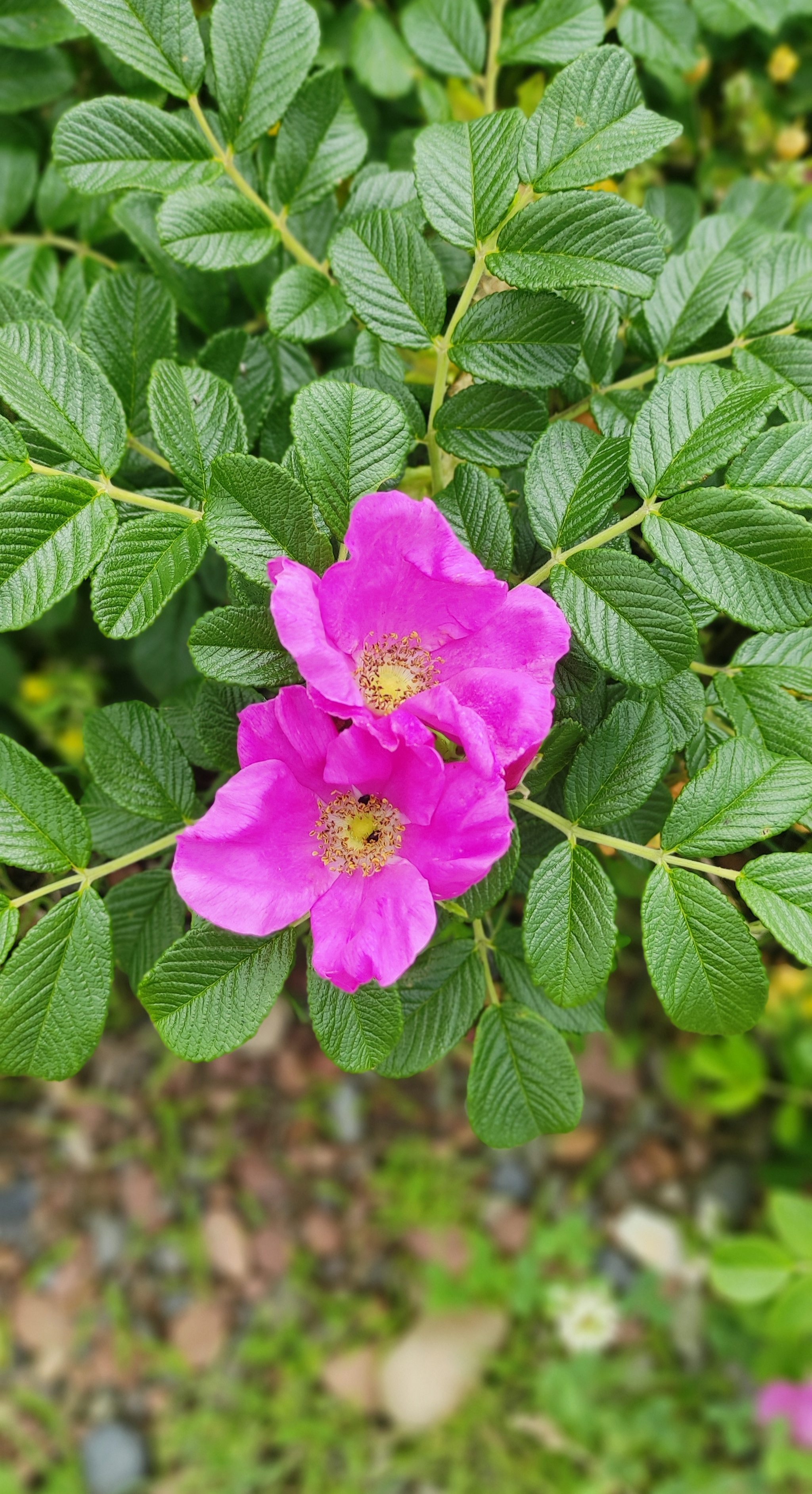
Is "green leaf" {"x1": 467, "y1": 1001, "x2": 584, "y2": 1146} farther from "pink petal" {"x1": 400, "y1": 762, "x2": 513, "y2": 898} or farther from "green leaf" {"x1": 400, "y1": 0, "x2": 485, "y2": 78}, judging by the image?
"green leaf" {"x1": 400, "y1": 0, "x2": 485, "y2": 78}

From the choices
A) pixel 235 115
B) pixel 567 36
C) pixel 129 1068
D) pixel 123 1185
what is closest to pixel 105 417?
pixel 235 115

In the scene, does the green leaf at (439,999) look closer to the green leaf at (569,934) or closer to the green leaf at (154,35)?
the green leaf at (569,934)

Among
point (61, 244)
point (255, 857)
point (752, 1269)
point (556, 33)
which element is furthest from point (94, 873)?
point (752, 1269)

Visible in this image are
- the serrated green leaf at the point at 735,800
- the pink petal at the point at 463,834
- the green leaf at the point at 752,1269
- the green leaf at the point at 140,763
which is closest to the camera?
the pink petal at the point at 463,834

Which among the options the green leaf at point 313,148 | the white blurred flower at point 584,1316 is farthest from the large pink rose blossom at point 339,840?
the white blurred flower at point 584,1316

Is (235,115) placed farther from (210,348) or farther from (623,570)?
(623,570)

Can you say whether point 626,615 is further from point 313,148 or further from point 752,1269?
point 752,1269

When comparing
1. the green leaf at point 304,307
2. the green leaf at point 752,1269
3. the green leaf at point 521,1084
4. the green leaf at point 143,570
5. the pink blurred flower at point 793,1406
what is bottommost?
the pink blurred flower at point 793,1406
